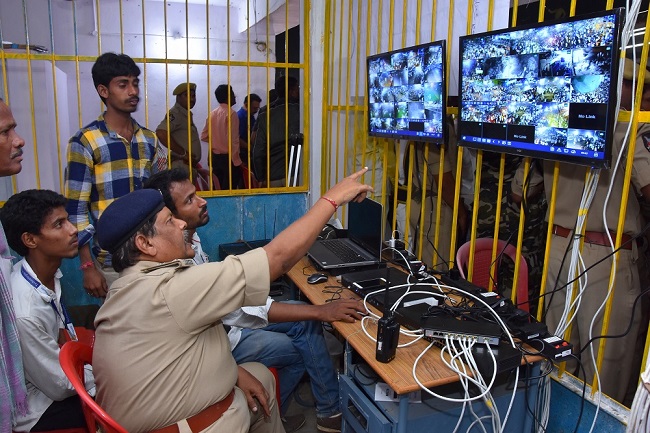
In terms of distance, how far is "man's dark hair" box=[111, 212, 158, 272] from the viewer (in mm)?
1544

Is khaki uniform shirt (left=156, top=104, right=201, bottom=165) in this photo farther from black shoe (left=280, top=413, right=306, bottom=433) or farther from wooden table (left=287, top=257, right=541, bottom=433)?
wooden table (left=287, top=257, right=541, bottom=433)

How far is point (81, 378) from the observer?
5.10 ft

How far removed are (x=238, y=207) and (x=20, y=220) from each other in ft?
5.99

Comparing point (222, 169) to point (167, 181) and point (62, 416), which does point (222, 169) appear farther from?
point (62, 416)

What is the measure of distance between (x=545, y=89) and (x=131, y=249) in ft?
4.77

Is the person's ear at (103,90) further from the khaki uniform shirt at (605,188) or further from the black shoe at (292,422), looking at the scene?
the khaki uniform shirt at (605,188)

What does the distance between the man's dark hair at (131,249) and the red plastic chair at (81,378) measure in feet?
0.98

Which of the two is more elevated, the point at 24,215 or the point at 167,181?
the point at 167,181

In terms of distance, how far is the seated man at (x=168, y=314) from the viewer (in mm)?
1423

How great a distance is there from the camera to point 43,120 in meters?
3.39

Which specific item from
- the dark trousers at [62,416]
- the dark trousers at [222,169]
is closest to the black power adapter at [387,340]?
the dark trousers at [62,416]

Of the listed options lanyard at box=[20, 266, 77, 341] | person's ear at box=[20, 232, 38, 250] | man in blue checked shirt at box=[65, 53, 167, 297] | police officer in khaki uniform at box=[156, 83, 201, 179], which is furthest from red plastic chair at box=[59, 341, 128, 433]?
police officer in khaki uniform at box=[156, 83, 201, 179]

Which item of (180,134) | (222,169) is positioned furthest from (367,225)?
(222,169)

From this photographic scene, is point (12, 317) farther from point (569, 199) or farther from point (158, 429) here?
point (569, 199)
